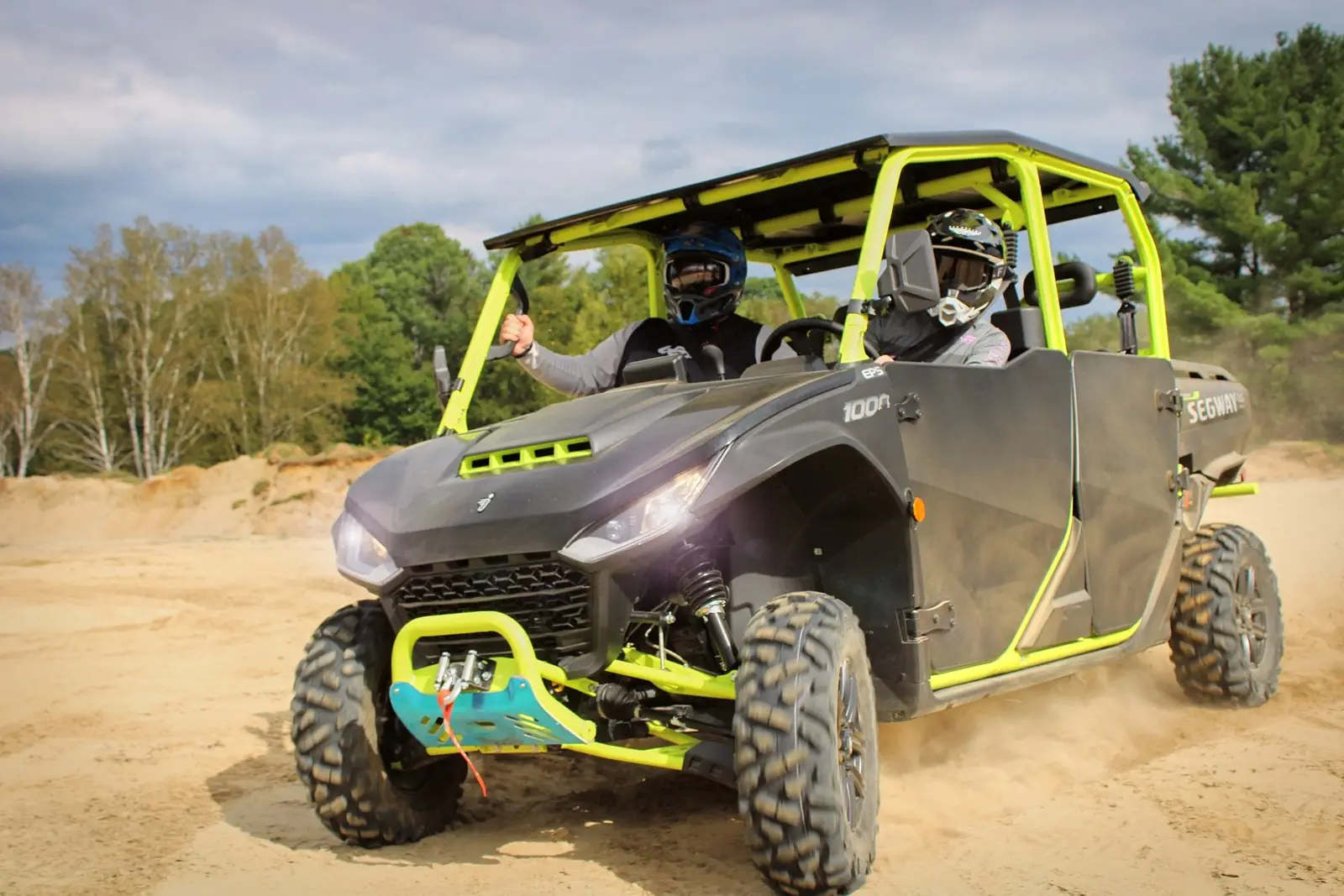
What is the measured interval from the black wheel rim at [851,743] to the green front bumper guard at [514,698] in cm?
33

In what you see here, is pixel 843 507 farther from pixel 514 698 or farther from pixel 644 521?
pixel 514 698

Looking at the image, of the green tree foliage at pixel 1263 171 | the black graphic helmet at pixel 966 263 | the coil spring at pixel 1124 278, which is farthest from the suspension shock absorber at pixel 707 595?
the green tree foliage at pixel 1263 171

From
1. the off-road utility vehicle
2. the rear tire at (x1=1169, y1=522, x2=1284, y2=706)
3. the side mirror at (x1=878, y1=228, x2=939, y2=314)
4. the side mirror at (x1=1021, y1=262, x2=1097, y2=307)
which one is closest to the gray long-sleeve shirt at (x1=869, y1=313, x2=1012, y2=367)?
the off-road utility vehicle

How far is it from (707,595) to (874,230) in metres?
1.38

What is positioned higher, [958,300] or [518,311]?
[518,311]

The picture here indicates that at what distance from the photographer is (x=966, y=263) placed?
5.38 meters

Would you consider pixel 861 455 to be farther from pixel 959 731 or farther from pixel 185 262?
pixel 185 262

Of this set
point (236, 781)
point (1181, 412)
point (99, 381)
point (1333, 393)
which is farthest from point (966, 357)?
point (99, 381)

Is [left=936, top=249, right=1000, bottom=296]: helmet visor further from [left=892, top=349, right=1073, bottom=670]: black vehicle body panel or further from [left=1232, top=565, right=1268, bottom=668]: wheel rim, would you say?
[left=1232, top=565, right=1268, bottom=668]: wheel rim

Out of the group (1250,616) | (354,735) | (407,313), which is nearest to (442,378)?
(354,735)

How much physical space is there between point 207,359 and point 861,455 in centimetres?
4290

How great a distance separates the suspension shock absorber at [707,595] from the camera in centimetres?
401

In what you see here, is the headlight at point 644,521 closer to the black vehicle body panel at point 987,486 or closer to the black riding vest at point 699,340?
the black vehicle body panel at point 987,486

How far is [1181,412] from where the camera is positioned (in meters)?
6.27
